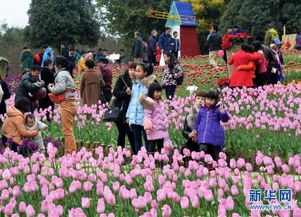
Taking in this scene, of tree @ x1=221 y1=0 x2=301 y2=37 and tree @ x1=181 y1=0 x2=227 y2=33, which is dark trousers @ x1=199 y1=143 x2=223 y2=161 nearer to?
tree @ x1=221 y1=0 x2=301 y2=37

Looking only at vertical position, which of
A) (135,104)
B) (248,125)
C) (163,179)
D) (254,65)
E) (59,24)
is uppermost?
(59,24)

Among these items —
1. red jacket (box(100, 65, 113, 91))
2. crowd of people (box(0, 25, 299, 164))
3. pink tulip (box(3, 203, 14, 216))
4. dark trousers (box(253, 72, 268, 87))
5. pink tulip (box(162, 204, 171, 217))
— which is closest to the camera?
pink tulip (box(162, 204, 171, 217))

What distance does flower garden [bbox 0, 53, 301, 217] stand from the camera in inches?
177

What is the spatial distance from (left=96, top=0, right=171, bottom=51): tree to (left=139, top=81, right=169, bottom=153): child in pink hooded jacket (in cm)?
3683

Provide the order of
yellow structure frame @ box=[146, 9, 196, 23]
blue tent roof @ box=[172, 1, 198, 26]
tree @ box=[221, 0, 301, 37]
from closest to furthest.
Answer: tree @ box=[221, 0, 301, 37] < yellow structure frame @ box=[146, 9, 196, 23] < blue tent roof @ box=[172, 1, 198, 26]

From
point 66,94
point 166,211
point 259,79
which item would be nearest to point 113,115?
point 66,94

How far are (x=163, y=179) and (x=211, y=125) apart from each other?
226 cm

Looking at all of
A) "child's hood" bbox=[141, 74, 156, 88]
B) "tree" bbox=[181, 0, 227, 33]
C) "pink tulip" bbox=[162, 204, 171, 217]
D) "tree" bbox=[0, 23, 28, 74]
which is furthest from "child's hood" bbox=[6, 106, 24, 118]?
"tree" bbox=[181, 0, 227, 33]

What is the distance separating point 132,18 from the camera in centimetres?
4494

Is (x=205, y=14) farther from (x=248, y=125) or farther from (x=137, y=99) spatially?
(x=137, y=99)

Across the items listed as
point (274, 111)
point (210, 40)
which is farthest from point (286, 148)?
point (210, 40)

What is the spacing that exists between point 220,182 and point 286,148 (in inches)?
106

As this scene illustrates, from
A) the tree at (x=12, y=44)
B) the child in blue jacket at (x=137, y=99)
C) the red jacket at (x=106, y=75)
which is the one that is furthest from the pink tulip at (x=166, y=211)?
the tree at (x=12, y=44)

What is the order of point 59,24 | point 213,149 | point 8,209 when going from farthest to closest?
1. point 59,24
2. point 213,149
3. point 8,209
